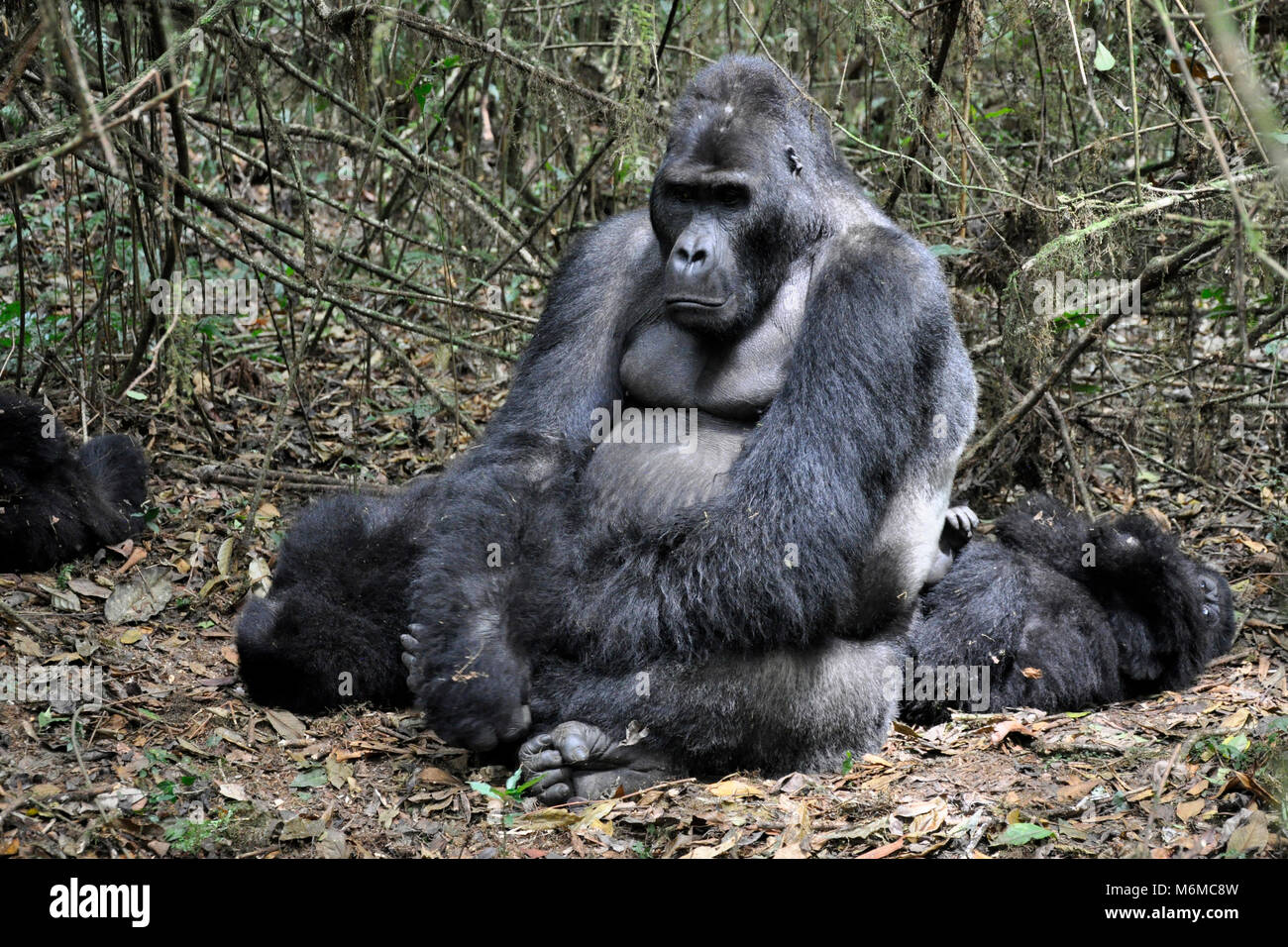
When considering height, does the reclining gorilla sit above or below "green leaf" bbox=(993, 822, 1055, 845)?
above

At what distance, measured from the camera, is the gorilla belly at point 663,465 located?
4160mm

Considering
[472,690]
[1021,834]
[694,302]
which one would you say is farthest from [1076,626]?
[472,690]

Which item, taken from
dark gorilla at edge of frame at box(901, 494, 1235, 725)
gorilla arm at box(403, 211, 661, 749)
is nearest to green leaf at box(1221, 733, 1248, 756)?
dark gorilla at edge of frame at box(901, 494, 1235, 725)

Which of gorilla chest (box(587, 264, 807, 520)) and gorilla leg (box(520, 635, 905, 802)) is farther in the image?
gorilla chest (box(587, 264, 807, 520))

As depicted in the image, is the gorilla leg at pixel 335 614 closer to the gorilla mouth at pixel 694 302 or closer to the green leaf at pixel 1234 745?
the gorilla mouth at pixel 694 302

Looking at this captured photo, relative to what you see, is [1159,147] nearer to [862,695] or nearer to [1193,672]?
[1193,672]

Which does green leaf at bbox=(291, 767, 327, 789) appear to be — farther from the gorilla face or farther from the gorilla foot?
the gorilla face

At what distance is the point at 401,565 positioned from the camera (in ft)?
15.1

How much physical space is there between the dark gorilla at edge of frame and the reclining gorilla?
12.0 inches

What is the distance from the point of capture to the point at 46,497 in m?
5.04

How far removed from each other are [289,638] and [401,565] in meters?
0.50

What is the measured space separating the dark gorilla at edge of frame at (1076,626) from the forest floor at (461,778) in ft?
0.51

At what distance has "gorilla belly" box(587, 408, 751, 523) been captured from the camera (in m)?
4.16

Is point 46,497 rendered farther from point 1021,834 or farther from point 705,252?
point 1021,834
